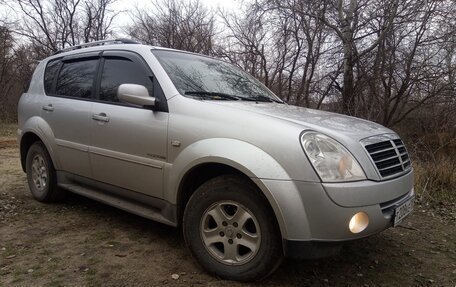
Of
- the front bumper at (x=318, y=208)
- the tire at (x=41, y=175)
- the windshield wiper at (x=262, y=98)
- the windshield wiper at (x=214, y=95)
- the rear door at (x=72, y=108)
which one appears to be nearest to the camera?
the front bumper at (x=318, y=208)

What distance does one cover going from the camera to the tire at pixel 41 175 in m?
4.52

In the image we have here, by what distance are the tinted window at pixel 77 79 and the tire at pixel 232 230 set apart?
1866 mm

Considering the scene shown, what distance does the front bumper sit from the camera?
248 cm

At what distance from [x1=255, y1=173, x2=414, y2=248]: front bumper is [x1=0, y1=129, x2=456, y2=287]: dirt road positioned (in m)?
0.55

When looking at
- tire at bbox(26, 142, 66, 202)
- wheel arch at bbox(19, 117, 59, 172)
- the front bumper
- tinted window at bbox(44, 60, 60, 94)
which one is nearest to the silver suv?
the front bumper

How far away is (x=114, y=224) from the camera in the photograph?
159 inches

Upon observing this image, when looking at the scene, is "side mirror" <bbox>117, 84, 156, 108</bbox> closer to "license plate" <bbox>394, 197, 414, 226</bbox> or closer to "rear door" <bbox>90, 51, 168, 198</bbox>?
"rear door" <bbox>90, 51, 168, 198</bbox>

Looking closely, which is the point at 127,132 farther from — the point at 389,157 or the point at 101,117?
the point at 389,157

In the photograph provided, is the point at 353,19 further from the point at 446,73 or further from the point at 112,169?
the point at 112,169

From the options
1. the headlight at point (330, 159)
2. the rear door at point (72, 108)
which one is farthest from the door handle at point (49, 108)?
the headlight at point (330, 159)

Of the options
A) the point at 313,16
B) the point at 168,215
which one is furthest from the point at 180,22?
the point at 168,215

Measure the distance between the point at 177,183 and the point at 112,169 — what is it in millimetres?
854

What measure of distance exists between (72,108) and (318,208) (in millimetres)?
2761

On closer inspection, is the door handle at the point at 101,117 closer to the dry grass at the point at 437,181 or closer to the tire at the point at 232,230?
the tire at the point at 232,230
